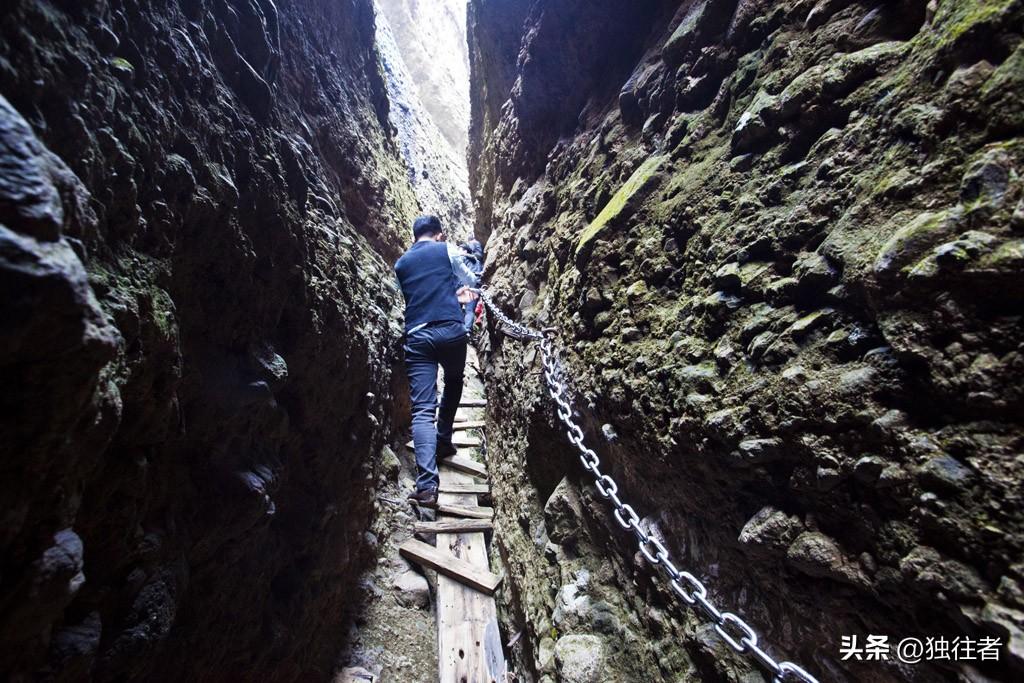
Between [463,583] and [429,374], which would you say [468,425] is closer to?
[429,374]

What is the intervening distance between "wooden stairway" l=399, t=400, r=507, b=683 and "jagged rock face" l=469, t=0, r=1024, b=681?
39cm

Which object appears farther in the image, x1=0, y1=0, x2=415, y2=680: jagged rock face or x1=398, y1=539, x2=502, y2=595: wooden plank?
x1=398, y1=539, x2=502, y2=595: wooden plank

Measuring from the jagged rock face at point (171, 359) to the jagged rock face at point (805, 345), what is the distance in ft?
4.47

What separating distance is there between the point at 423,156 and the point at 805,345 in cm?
1058

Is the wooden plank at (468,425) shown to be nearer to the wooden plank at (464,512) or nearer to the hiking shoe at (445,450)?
the hiking shoe at (445,450)

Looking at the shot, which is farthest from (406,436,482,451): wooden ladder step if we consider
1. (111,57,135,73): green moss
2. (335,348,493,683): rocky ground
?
(111,57,135,73): green moss

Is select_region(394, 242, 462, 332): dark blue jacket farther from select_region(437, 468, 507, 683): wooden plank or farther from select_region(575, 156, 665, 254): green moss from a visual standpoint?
select_region(437, 468, 507, 683): wooden plank

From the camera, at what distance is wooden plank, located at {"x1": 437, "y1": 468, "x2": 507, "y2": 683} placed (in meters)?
2.60

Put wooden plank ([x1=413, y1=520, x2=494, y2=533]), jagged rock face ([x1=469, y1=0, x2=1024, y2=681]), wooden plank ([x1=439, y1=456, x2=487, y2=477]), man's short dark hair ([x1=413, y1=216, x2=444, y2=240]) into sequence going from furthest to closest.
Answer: wooden plank ([x1=439, y1=456, x2=487, y2=477]) < man's short dark hair ([x1=413, y1=216, x2=444, y2=240]) < wooden plank ([x1=413, y1=520, x2=494, y2=533]) < jagged rock face ([x1=469, y1=0, x2=1024, y2=681])

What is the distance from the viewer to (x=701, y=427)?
53.2 inches

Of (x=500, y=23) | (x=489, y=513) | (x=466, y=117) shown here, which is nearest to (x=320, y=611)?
(x=489, y=513)

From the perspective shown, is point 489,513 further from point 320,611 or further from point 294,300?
point 294,300

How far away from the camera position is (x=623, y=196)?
2184 mm

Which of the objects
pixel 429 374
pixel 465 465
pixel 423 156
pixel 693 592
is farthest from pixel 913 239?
pixel 423 156
